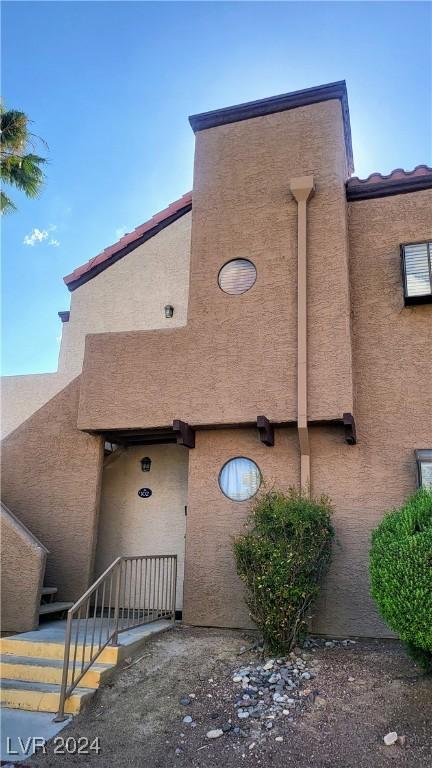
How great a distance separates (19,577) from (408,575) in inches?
202

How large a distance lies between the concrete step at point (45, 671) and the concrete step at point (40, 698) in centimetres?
11

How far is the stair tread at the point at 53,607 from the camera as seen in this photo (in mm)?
7431

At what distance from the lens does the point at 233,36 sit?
33.2ft

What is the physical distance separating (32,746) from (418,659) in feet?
12.1

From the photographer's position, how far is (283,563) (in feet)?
20.4

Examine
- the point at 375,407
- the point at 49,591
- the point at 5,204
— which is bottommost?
the point at 49,591

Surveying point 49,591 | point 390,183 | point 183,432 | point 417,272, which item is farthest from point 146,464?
point 390,183

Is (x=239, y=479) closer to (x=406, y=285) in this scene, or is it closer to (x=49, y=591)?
(x=49, y=591)

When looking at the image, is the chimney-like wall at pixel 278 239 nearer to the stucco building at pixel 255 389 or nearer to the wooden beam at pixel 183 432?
the stucco building at pixel 255 389

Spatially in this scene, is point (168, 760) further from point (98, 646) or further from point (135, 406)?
point (135, 406)

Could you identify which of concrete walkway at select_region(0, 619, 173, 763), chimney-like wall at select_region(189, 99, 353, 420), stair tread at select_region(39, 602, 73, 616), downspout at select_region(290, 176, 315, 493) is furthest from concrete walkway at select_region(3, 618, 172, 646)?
chimney-like wall at select_region(189, 99, 353, 420)

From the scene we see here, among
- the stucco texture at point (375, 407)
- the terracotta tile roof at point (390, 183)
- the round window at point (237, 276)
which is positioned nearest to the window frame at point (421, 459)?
the stucco texture at point (375, 407)

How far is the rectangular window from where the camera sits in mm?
8008

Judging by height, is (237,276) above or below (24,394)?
above
